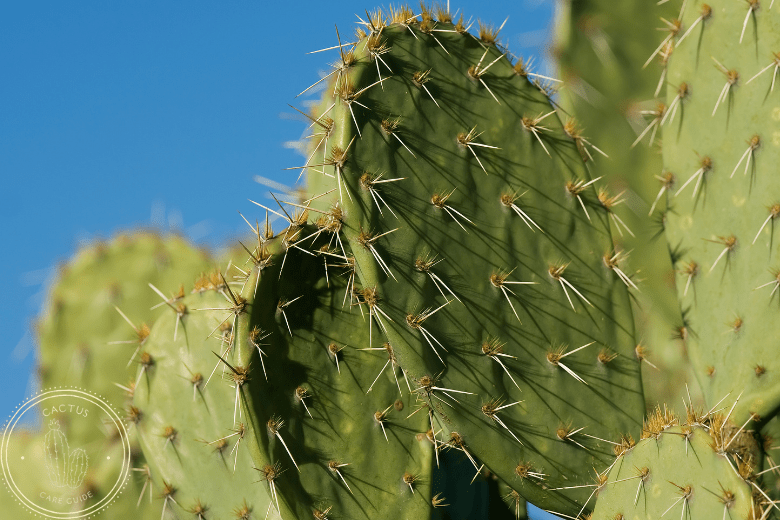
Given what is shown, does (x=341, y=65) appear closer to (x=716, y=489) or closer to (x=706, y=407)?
(x=716, y=489)

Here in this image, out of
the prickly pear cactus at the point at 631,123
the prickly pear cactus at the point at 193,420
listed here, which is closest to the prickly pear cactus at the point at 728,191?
the prickly pear cactus at the point at 631,123

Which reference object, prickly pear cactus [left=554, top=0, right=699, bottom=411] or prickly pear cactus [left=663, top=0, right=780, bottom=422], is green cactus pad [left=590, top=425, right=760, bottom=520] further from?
prickly pear cactus [left=554, top=0, right=699, bottom=411]

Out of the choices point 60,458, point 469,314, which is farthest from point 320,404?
point 60,458

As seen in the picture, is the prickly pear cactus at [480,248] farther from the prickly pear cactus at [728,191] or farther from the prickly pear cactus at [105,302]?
the prickly pear cactus at [105,302]

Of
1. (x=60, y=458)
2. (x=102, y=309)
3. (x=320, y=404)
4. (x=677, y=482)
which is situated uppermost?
(x=102, y=309)

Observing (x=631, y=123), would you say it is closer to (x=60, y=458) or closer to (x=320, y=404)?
(x=320, y=404)
